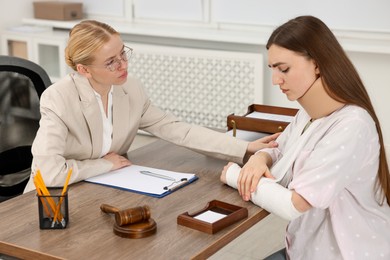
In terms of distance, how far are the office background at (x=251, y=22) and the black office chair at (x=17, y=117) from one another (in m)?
2.41

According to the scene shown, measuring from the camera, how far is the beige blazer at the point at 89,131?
2227mm

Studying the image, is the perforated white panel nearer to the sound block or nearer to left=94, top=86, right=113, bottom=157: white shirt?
left=94, top=86, right=113, bottom=157: white shirt

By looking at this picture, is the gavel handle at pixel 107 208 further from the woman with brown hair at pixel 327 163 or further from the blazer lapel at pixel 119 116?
the blazer lapel at pixel 119 116

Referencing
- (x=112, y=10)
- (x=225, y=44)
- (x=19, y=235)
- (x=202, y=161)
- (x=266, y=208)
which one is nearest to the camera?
(x=19, y=235)

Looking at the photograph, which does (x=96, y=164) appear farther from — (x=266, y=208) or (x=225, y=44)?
(x=225, y=44)

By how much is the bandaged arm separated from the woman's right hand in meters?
0.53

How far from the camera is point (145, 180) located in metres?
2.23

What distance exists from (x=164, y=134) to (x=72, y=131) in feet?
1.35

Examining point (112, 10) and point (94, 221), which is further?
point (112, 10)

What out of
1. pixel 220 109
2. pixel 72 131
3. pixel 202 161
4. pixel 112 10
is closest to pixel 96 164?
pixel 72 131

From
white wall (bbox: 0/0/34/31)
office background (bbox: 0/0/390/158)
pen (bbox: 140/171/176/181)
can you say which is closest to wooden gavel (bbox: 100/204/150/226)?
pen (bbox: 140/171/176/181)

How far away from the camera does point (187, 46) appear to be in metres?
5.29

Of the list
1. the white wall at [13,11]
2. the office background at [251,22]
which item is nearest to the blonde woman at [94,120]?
the office background at [251,22]

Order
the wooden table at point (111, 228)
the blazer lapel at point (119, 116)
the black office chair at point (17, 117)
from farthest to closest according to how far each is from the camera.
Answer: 1. the black office chair at point (17, 117)
2. the blazer lapel at point (119, 116)
3. the wooden table at point (111, 228)
